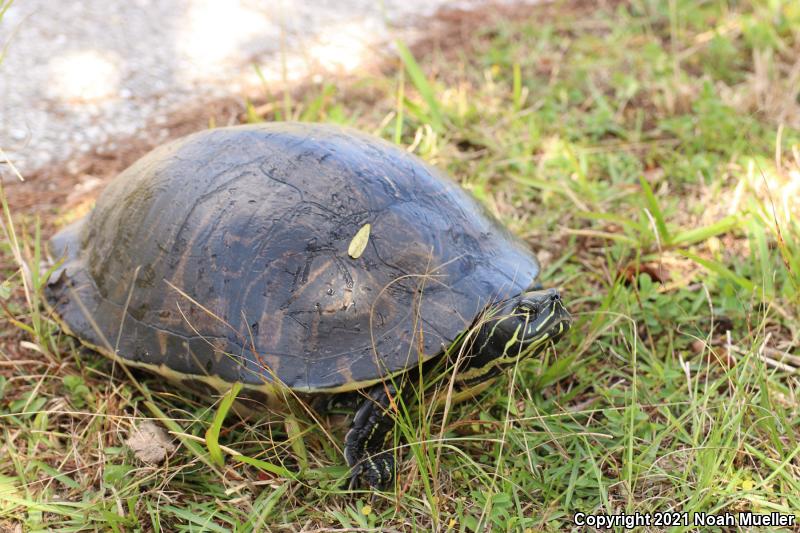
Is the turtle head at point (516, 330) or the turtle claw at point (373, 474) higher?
the turtle head at point (516, 330)

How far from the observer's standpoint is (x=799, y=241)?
2.91m

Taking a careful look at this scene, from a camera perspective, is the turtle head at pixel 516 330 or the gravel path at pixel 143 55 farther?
the gravel path at pixel 143 55

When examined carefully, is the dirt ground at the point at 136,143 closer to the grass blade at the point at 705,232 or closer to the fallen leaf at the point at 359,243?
the fallen leaf at the point at 359,243

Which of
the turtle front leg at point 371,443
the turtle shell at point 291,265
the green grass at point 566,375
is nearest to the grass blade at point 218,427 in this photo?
the green grass at point 566,375

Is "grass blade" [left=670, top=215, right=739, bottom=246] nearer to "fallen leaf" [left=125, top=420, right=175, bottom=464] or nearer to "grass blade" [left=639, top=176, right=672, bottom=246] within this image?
"grass blade" [left=639, top=176, right=672, bottom=246]

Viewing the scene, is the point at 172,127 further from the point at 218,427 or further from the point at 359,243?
the point at 218,427

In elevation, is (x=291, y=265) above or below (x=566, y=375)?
above

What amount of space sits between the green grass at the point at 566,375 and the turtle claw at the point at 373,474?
5 centimetres

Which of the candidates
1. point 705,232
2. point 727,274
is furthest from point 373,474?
point 705,232

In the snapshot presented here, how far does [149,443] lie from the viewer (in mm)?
2342

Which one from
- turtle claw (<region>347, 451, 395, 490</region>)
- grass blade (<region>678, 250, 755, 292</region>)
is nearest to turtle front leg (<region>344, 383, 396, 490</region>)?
turtle claw (<region>347, 451, 395, 490</region>)

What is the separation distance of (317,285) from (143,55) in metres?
3.17

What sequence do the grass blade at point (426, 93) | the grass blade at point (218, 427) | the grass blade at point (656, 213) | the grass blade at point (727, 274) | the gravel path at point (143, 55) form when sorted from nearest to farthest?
the grass blade at point (218, 427) → the grass blade at point (727, 274) → the grass blade at point (656, 213) → the grass blade at point (426, 93) → the gravel path at point (143, 55)

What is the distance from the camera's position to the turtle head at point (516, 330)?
2262 millimetres
